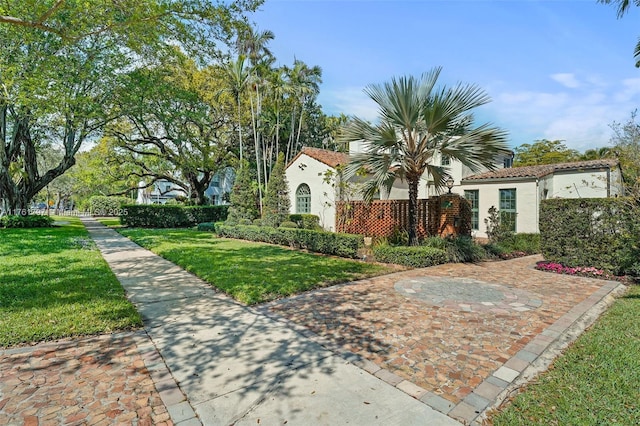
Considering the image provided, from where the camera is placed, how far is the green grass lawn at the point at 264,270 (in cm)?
647

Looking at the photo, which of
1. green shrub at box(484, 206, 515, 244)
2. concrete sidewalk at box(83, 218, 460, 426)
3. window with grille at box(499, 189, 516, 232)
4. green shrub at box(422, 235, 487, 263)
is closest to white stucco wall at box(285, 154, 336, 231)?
green shrub at box(422, 235, 487, 263)

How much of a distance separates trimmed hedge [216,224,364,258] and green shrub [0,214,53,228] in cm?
1172

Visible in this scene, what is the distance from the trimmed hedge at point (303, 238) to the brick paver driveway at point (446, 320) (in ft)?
9.20

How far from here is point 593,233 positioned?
8.31m

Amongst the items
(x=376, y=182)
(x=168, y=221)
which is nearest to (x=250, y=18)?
(x=376, y=182)

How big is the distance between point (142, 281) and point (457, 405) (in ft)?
22.9

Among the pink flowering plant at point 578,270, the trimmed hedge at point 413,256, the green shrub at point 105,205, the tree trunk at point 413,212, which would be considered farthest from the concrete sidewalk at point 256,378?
the green shrub at point 105,205

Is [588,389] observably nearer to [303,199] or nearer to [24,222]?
[303,199]

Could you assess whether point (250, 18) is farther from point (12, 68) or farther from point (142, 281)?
point (12, 68)

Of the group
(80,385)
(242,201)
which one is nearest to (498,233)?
(242,201)

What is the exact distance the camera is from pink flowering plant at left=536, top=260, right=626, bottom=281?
8.00 metres

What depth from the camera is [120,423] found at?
251cm

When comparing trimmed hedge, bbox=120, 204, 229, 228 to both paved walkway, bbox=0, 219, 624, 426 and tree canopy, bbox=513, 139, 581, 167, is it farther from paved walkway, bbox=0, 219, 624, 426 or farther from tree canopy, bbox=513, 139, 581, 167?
tree canopy, bbox=513, 139, 581, 167

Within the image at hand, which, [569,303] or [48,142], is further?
[48,142]
